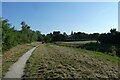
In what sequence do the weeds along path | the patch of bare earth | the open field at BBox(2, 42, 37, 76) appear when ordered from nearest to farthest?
1. the weeds along path
2. the open field at BBox(2, 42, 37, 76)
3. the patch of bare earth

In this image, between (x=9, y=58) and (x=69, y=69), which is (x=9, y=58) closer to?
(x=9, y=58)

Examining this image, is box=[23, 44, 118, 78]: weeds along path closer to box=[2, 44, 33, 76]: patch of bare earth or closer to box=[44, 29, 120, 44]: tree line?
box=[2, 44, 33, 76]: patch of bare earth

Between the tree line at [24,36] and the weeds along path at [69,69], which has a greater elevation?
the tree line at [24,36]

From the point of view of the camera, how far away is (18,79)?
13281 mm

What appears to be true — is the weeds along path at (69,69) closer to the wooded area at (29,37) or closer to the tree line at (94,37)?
the wooded area at (29,37)

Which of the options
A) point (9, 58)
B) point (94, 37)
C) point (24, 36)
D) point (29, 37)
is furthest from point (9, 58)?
point (94, 37)

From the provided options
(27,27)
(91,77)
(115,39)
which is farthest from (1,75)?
(27,27)

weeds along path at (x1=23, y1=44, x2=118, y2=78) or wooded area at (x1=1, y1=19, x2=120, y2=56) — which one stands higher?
wooded area at (x1=1, y1=19, x2=120, y2=56)

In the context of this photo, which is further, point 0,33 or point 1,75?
point 0,33

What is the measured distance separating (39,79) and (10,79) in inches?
59.1

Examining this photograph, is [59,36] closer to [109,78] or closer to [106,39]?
[106,39]

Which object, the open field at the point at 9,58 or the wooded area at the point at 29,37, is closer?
the open field at the point at 9,58

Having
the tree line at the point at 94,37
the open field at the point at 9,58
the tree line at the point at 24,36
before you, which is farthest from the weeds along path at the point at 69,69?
the tree line at the point at 94,37

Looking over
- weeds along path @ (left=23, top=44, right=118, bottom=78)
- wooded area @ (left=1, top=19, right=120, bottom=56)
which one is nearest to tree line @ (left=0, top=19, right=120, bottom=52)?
wooded area @ (left=1, top=19, right=120, bottom=56)
